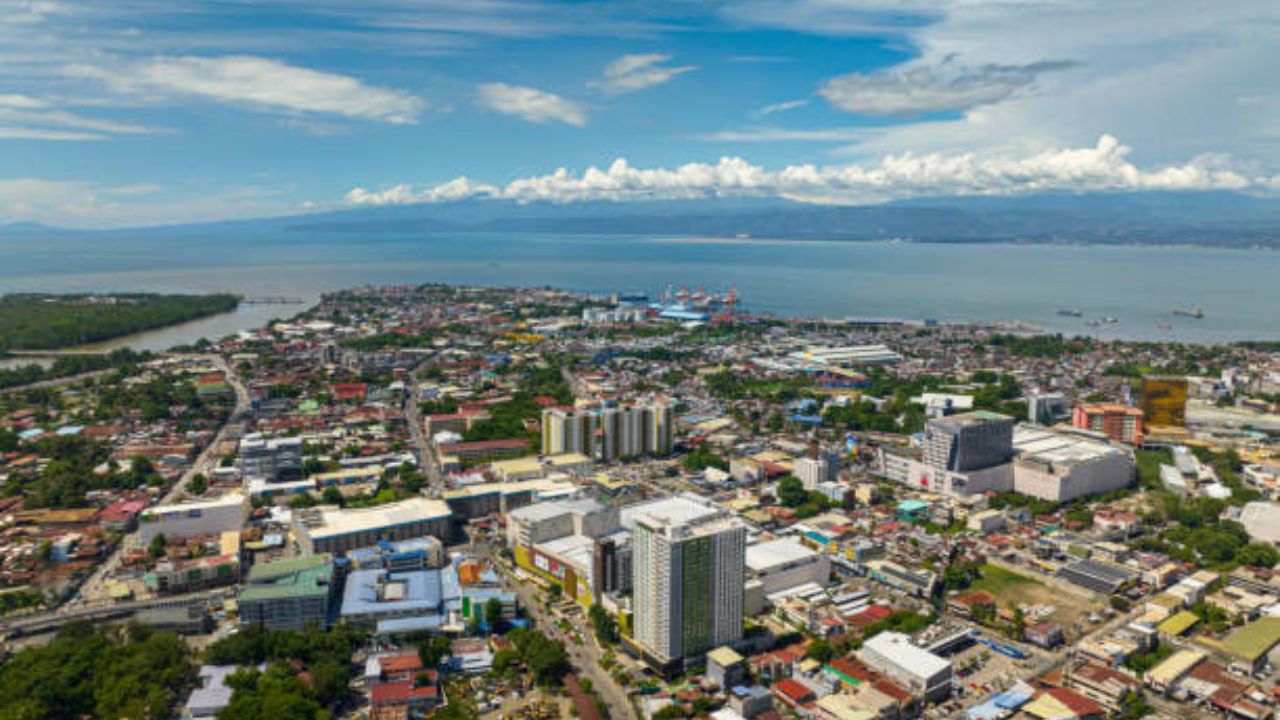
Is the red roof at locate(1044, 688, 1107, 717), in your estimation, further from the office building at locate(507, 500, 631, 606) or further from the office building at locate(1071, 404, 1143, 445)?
the office building at locate(1071, 404, 1143, 445)

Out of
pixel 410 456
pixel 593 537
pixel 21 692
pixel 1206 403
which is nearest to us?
pixel 21 692

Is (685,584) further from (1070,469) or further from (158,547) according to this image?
(1070,469)

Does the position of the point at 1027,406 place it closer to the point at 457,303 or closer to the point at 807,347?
the point at 807,347

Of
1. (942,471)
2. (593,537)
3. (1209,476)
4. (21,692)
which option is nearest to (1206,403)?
(1209,476)

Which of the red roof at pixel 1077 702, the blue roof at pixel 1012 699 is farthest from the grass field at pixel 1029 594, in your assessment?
the blue roof at pixel 1012 699

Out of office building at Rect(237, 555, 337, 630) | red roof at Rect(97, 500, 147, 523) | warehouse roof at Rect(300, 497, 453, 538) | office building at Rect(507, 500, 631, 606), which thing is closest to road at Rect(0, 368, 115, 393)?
red roof at Rect(97, 500, 147, 523)

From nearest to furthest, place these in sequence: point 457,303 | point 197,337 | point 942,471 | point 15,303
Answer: point 942,471 → point 197,337 → point 15,303 → point 457,303
